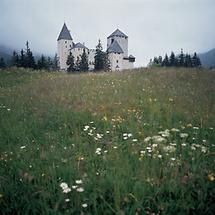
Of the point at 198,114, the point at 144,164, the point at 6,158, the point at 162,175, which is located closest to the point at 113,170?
the point at 144,164

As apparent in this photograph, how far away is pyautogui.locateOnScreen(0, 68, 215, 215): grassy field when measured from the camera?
3455mm

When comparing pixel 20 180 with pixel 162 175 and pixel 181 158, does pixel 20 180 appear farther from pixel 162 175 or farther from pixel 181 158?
pixel 181 158

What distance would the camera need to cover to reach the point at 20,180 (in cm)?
411

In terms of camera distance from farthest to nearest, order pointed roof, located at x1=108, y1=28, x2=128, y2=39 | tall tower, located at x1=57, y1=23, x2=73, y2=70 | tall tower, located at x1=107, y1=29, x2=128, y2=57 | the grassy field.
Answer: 1. tall tower, located at x1=57, y1=23, x2=73, y2=70
2. pointed roof, located at x1=108, y1=28, x2=128, y2=39
3. tall tower, located at x1=107, y1=29, x2=128, y2=57
4. the grassy field

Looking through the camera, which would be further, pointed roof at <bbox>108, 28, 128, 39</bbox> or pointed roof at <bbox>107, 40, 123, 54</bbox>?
pointed roof at <bbox>108, 28, 128, 39</bbox>

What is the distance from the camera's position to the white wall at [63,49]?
3777 inches

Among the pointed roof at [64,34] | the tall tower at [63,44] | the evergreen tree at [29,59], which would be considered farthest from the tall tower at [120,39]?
the evergreen tree at [29,59]

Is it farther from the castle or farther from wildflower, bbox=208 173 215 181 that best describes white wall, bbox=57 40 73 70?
wildflower, bbox=208 173 215 181

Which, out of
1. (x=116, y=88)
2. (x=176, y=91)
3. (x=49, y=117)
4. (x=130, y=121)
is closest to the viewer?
(x=130, y=121)

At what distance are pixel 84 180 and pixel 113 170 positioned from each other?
1.71 feet

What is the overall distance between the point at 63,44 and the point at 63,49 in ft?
6.07

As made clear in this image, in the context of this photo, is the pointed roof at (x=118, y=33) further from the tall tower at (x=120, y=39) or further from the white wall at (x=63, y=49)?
the white wall at (x=63, y=49)

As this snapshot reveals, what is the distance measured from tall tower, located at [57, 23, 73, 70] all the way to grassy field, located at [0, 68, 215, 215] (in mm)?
90445

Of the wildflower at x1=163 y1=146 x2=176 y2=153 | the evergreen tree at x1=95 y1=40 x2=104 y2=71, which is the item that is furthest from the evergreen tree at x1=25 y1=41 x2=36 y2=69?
the wildflower at x1=163 y1=146 x2=176 y2=153
